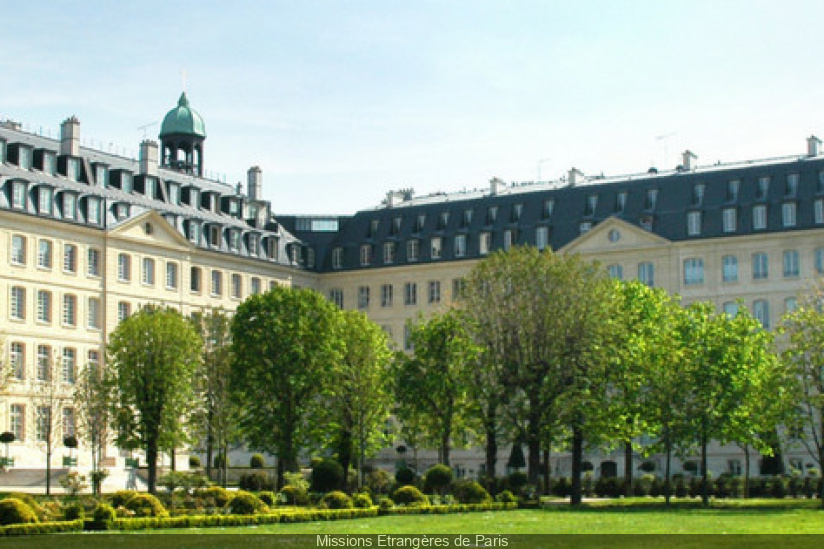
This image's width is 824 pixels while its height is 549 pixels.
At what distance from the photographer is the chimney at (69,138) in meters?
81.6

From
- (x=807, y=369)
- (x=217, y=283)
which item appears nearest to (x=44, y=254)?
(x=217, y=283)

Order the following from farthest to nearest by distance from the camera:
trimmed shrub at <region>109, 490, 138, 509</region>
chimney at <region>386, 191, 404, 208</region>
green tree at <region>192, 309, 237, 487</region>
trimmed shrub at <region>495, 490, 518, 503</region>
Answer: chimney at <region>386, 191, 404, 208</region> → green tree at <region>192, 309, 237, 487</region> → trimmed shrub at <region>495, 490, 518, 503</region> → trimmed shrub at <region>109, 490, 138, 509</region>

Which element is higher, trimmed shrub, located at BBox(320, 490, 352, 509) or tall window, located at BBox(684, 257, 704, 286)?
tall window, located at BBox(684, 257, 704, 286)

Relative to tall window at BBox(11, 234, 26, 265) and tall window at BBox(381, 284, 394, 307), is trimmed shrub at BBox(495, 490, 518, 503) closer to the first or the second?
tall window at BBox(11, 234, 26, 265)

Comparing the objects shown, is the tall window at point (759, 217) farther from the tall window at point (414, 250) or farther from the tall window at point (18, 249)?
the tall window at point (18, 249)

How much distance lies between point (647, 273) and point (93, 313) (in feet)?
113

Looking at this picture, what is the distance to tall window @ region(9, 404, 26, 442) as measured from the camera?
2968 inches

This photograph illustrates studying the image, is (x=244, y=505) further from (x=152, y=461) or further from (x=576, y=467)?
(x=152, y=461)

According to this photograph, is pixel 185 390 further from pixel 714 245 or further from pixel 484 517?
pixel 714 245

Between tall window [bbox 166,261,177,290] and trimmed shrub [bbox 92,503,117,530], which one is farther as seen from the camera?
tall window [bbox 166,261,177,290]

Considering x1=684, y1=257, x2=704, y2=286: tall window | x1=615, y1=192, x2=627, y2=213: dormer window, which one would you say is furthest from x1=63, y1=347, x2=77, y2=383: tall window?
x1=684, y1=257, x2=704, y2=286: tall window

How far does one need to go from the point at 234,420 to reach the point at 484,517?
27.6 meters

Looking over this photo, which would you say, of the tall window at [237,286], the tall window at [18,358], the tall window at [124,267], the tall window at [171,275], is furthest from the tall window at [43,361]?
the tall window at [237,286]

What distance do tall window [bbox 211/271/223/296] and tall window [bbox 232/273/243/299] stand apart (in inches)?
45.6
